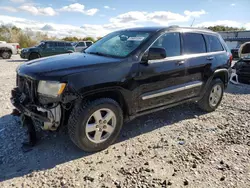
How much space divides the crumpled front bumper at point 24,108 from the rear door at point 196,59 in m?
2.70

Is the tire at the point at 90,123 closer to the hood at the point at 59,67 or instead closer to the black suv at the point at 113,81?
the black suv at the point at 113,81

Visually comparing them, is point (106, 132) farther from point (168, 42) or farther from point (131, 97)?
point (168, 42)

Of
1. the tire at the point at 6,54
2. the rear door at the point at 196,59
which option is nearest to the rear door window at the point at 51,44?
the tire at the point at 6,54

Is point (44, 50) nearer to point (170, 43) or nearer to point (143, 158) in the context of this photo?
point (170, 43)

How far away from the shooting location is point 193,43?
445 centimetres

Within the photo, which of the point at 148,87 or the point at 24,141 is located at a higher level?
the point at 148,87

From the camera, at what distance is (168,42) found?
401 centimetres

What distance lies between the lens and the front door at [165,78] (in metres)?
3.58

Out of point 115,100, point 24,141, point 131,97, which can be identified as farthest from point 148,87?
point 24,141

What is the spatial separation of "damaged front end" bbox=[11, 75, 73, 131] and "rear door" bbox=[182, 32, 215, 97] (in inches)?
97.9

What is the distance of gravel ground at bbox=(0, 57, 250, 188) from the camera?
2.71m

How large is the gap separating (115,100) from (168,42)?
1.51 m

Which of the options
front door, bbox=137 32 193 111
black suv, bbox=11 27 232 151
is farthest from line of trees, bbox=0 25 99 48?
front door, bbox=137 32 193 111

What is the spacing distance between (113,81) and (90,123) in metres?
0.69
